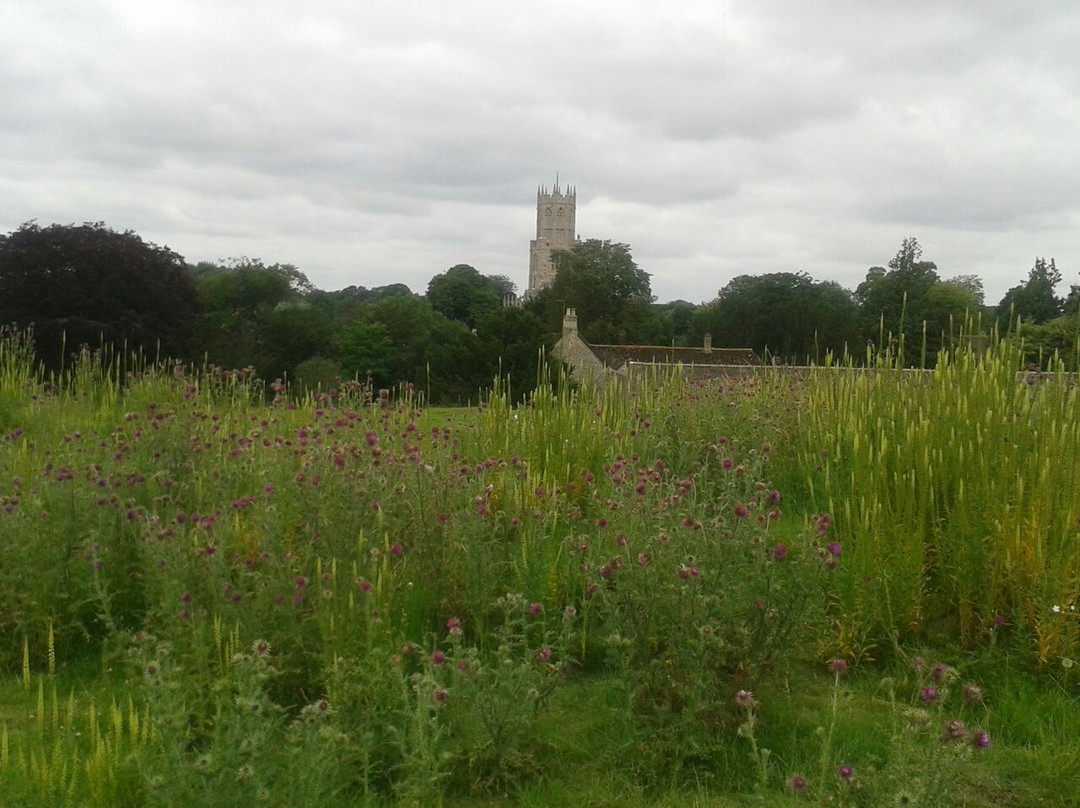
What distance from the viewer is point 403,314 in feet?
208

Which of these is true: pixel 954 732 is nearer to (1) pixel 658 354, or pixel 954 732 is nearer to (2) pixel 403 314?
(1) pixel 658 354

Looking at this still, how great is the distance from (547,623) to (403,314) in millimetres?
60795

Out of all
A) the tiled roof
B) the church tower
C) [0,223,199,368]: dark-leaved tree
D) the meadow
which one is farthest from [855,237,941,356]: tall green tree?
the church tower

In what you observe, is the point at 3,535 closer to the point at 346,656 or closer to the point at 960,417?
the point at 346,656

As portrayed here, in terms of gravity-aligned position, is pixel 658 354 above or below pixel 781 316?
below

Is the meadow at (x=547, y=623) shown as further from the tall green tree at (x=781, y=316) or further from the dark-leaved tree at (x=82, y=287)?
the tall green tree at (x=781, y=316)

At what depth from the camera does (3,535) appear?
12.6ft

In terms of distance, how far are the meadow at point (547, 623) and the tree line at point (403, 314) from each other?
7.27m

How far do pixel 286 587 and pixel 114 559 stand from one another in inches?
49.3

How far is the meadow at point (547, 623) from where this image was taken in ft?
8.71

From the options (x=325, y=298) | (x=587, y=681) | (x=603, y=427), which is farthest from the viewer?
(x=325, y=298)

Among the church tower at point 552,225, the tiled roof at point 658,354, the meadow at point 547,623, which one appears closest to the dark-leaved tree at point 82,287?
the tiled roof at point 658,354

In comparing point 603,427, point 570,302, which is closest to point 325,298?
point 570,302

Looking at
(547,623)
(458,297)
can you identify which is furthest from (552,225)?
(547,623)
